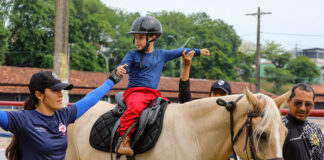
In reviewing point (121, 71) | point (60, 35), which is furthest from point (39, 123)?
point (60, 35)

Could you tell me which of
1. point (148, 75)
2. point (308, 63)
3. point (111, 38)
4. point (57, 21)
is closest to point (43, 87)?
point (148, 75)

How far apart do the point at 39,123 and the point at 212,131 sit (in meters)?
1.42

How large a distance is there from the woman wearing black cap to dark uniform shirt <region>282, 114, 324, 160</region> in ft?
6.12

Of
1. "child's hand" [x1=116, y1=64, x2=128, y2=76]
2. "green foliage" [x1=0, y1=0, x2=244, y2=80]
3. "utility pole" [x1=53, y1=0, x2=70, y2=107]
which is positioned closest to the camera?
"child's hand" [x1=116, y1=64, x2=128, y2=76]

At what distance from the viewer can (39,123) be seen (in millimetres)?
2486

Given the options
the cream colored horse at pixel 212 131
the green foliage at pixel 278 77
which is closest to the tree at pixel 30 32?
the cream colored horse at pixel 212 131

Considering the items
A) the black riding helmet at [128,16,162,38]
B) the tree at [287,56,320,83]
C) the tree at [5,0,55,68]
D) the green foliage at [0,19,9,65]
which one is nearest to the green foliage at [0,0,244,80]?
the tree at [5,0,55,68]

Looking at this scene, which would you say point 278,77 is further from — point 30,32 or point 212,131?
point 212,131

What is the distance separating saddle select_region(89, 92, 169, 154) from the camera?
3.16m

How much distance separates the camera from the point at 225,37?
67.1 metres

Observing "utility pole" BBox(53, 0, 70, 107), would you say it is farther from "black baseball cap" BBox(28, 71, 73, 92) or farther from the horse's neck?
"black baseball cap" BBox(28, 71, 73, 92)

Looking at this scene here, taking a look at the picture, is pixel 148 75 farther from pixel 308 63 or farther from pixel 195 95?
pixel 308 63

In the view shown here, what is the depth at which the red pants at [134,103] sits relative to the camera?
322 centimetres

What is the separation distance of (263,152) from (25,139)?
1.71 m
